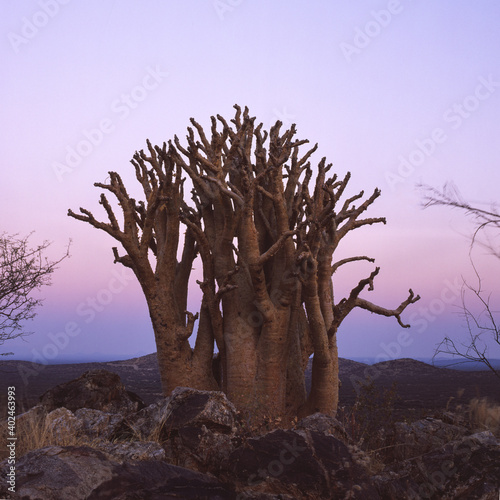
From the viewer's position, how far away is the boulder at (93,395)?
9.37 metres

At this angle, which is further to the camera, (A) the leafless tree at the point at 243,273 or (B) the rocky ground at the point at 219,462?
(A) the leafless tree at the point at 243,273

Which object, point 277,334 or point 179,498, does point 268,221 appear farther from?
point 179,498

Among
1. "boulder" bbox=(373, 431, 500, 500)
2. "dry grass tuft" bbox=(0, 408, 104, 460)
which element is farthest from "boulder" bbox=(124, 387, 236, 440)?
"boulder" bbox=(373, 431, 500, 500)

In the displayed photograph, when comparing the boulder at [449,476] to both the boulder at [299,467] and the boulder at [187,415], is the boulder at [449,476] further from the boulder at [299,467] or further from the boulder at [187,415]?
the boulder at [187,415]

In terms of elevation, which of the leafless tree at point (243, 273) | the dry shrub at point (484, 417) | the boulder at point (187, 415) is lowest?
the dry shrub at point (484, 417)

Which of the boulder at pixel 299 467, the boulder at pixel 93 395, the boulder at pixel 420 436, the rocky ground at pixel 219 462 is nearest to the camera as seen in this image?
the rocky ground at pixel 219 462

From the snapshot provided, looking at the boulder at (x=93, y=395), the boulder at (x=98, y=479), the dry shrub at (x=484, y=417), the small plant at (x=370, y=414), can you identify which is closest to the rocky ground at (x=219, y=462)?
the boulder at (x=98, y=479)

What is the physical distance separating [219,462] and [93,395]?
4853 millimetres

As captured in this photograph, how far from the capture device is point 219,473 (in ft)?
17.1

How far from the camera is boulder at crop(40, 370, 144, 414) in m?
9.37

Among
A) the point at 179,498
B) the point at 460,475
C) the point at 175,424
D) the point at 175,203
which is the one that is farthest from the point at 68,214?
the point at 460,475

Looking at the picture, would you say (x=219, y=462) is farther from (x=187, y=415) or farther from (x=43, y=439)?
(x=43, y=439)

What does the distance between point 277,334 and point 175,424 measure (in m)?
3.60

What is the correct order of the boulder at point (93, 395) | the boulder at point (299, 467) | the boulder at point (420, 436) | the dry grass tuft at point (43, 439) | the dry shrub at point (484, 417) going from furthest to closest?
1. the dry shrub at point (484, 417)
2. the boulder at point (93, 395)
3. the boulder at point (420, 436)
4. the dry grass tuft at point (43, 439)
5. the boulder at point (299, 467)
